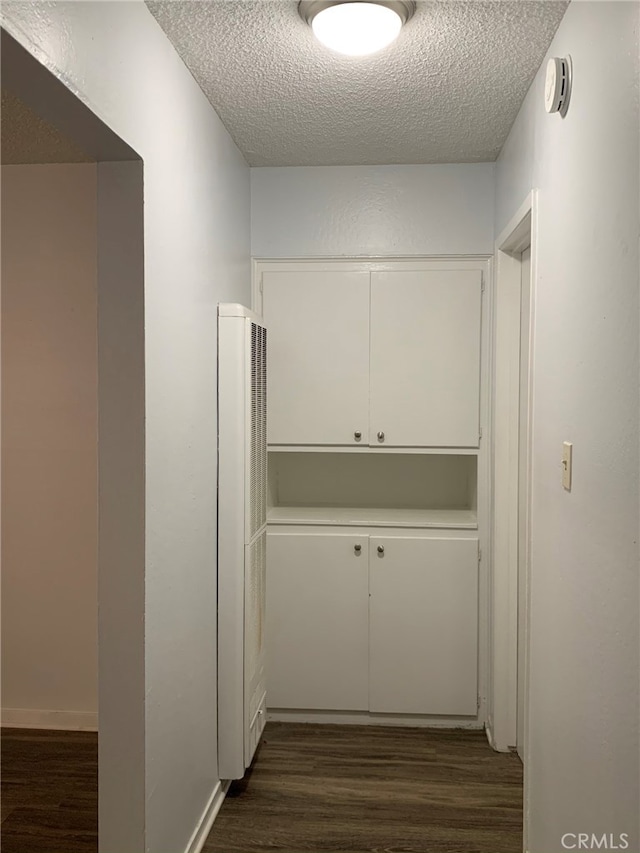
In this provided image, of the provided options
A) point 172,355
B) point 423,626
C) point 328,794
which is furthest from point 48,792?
point 172,355

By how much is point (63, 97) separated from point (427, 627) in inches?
104

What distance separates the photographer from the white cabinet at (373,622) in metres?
3.27

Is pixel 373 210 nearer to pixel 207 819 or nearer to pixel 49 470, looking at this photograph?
pixel 49 470

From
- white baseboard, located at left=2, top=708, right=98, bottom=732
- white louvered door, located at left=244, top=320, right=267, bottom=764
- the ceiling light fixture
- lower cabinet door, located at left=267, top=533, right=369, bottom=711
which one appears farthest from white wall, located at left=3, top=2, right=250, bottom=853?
white baseboard, located at left=2, top=708, right=98, bottom=732

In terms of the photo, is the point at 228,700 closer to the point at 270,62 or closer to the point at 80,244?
the point at 80,244

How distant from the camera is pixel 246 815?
8.49 ft

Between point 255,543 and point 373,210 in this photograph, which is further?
point 373,210

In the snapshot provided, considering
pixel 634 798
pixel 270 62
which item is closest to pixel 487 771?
pixel 634 798

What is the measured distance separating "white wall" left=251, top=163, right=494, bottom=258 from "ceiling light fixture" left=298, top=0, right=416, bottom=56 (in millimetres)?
1299

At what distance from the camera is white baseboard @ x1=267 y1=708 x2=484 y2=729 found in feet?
10.9

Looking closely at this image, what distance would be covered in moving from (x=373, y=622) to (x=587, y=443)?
1.92 metres

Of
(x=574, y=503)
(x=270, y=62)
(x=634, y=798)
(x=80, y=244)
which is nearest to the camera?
(x=634, y=798)

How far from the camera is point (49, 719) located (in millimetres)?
3273

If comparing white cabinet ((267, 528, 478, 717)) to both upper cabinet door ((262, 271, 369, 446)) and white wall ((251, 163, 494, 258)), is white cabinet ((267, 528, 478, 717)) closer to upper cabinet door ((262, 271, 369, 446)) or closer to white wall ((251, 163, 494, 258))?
upper cabinet door ((262, 271, 369, 446))
